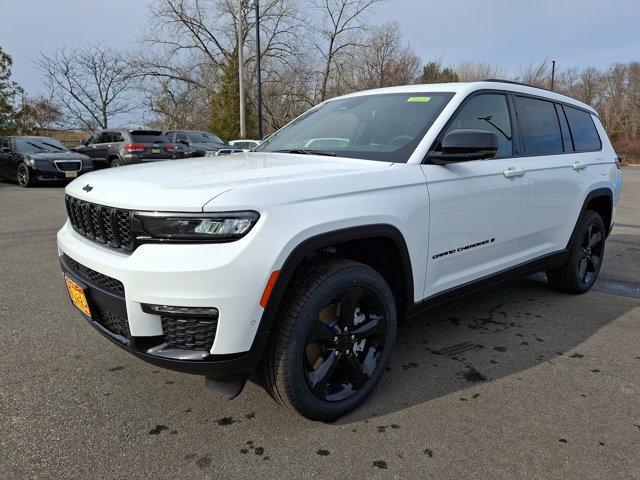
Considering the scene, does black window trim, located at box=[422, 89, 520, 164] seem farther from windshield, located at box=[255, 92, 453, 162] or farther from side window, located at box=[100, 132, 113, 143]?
side window, located at box=[100, 132, 113, 143]

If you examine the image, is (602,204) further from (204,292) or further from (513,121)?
(204,292)

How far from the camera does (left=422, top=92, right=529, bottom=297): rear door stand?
280cm

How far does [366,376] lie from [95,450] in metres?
1.34

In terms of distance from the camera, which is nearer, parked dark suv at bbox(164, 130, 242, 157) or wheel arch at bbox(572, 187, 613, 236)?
wheel arch at bbox(572, 187, 613, 236)

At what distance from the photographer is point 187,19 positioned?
34.8 metres

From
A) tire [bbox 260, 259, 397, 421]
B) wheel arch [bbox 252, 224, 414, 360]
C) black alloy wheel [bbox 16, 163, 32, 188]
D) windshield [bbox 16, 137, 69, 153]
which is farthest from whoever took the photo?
windshield [bbox 16, 137, 69, 153]

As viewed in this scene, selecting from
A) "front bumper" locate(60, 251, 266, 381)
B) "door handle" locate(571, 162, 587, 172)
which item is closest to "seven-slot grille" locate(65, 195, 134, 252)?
"front bumper" locate(60, 251, 266, 381)

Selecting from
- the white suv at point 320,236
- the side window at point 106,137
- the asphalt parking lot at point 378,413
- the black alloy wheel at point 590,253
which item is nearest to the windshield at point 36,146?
the side window at point 106,137

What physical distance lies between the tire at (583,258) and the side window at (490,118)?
1357mm

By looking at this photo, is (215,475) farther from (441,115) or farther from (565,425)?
(441,115)

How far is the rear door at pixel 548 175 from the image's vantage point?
3.58 meters

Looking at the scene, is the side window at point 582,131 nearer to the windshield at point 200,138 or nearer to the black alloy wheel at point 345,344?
the black alloy wheel at point 345,344

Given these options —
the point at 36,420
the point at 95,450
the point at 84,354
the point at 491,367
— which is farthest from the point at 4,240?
the point at 491,367

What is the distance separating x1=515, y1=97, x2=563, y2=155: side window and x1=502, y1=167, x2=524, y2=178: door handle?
313mm
